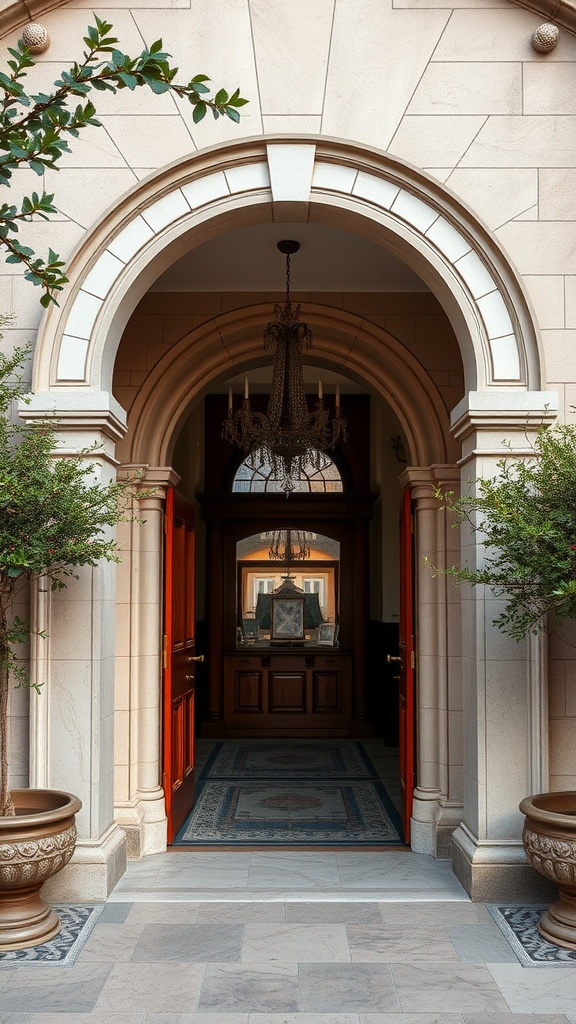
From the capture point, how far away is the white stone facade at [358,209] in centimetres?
403

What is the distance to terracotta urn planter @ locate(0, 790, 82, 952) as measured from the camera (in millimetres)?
3414

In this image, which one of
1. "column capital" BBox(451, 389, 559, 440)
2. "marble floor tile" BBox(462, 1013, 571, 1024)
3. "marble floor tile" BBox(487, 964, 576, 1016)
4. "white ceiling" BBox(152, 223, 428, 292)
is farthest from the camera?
"white ceiling" BBox(152, 223, 428, 292)

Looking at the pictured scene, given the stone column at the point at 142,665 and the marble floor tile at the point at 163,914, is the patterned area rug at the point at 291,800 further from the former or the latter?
the marble floor tile at the point at 163,914

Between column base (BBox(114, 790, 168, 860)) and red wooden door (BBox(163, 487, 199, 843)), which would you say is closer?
column base (BBox(114, 790, 168, 860))

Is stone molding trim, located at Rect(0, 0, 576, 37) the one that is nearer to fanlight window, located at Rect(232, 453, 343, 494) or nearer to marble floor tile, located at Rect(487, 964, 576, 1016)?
marble floor tile, located at Rect(487, 964, 576, 1016)

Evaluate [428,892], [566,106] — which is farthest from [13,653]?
[566,106]

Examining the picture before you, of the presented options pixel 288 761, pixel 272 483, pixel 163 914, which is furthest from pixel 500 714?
pixel 272 483

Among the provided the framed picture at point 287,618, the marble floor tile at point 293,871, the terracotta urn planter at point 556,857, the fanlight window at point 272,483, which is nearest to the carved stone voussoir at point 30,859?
the marble floor tile at point 293,871

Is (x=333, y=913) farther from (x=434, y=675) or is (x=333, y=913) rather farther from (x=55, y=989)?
(x=434, y=675)

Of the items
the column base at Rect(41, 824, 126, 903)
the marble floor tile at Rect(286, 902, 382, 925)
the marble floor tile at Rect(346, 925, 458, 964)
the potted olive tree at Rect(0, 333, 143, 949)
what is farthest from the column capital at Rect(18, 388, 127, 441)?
the marble floor tile at Rect(346, 925, 458, 964)

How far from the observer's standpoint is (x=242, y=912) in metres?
3.97

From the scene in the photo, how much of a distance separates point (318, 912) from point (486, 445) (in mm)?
2245

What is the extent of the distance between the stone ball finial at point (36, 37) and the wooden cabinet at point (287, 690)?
20.8 ft

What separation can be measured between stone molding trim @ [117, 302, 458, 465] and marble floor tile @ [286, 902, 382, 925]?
8.20 feet
